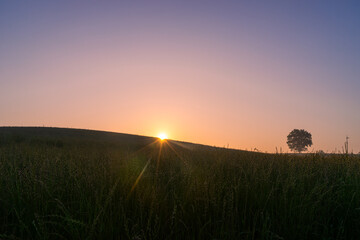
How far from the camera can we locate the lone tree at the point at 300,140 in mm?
67250

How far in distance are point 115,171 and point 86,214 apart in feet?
5.34

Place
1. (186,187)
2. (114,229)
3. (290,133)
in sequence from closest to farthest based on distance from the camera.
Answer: (114,229)
(186,187)
(290,133)

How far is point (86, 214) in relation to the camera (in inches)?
110

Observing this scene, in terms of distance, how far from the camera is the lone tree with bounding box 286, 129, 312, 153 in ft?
221

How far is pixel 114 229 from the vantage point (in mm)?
2605

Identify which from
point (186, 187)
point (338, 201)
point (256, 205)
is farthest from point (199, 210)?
point (338, 201)

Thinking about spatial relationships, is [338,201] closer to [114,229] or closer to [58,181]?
[114,229]

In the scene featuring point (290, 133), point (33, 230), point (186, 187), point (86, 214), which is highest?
point (290, 133)

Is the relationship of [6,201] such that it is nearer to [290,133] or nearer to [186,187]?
[186,187]

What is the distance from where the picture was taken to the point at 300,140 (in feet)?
221

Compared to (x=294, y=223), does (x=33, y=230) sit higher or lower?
lower

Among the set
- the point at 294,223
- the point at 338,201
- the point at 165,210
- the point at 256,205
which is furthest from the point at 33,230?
the point at 338,201

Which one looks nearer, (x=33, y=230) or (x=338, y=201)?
(x=33, y=230)

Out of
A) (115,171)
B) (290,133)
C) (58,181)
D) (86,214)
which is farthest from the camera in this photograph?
(290,133)
